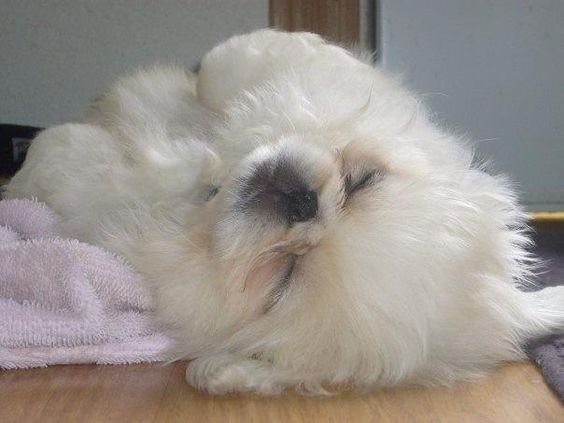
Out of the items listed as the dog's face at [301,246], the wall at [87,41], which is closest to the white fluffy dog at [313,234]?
the dog's face at [301,246]

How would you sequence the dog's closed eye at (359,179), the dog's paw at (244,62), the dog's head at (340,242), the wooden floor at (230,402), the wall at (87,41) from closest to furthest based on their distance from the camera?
1. the wooden floor at (230,402)
2. the dog's head at (340,242)
3. the dog's closed eye at (359,179)
4. the dog's paw at (244,62)
5. the wall at (87,41)

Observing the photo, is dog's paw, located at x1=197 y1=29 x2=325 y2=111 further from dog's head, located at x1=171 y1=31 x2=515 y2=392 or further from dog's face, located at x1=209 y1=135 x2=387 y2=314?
dog's face, located at x1=209 y1=135 x2=387 y2=314

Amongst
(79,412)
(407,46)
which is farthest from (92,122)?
(407,46)

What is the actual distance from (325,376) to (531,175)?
2.22 meters

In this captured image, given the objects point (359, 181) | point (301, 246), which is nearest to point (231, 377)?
point (301, 246)

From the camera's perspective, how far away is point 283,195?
3.92 ft

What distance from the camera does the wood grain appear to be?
10.2ft

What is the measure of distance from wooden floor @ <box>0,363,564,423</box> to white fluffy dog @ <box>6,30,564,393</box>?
0.12 ft

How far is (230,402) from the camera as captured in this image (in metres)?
1.08

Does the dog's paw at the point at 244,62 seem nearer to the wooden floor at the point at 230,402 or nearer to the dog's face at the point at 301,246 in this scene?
the dog's face at the point at 301,246

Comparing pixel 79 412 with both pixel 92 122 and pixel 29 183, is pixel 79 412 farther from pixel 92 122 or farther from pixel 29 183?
pixel 92 122

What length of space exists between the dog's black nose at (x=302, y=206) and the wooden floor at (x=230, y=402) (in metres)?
0.25

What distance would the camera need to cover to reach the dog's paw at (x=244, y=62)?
1604 mm

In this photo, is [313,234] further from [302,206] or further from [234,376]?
[234,376]
